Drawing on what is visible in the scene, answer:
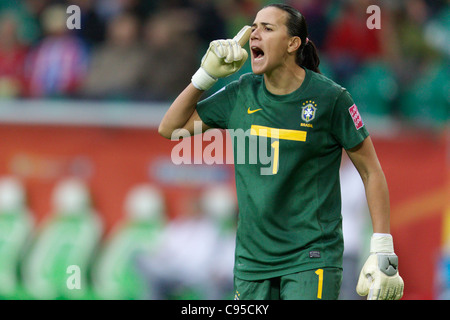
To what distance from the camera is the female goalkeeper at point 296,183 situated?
15.1ft

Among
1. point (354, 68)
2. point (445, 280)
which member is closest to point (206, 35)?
point (354, 68)

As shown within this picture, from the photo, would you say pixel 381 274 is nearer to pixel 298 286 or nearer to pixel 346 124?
pixel 298 286

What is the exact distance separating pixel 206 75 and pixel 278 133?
542mm

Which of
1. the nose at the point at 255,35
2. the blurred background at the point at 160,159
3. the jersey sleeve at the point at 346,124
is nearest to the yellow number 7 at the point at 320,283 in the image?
the jersey sleeve at the point at 346,124

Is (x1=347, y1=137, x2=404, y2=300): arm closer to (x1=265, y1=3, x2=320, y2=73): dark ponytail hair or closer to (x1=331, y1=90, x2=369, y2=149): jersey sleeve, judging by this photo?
(x1=331, y1=90, x2=369, y2=149): jersey sleeve

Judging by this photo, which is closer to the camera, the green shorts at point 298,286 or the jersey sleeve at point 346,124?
the green shorts at point 298,286

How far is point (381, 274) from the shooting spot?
4.55 m

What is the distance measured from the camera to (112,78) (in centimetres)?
945

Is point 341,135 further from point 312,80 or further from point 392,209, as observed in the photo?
point 392,209

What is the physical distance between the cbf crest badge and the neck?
13cm

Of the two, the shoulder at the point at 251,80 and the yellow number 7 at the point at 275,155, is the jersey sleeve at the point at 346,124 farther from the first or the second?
the shoulder at the point at 251,80

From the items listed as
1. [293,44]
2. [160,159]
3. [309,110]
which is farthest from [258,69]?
[160,159]

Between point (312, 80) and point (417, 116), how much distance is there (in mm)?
3990

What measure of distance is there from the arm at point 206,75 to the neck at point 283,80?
21 cm
